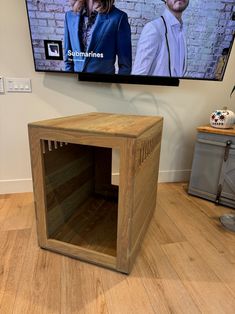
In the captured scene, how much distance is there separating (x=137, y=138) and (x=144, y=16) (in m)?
1.06

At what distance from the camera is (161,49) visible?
158 cm

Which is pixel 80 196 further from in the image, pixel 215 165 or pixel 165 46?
pixel 165 46

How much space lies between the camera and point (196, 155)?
5.84 feet

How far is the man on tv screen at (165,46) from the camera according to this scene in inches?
58.6

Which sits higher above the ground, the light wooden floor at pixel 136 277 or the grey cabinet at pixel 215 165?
the grey cabinet at pixel 215 165

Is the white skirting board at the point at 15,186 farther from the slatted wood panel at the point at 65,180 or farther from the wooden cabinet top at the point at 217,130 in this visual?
the wooden cabinet top at the point at 217,130

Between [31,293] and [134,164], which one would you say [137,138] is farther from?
[31,293]

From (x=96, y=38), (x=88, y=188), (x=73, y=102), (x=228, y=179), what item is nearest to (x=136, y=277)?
(x=88, y=188)

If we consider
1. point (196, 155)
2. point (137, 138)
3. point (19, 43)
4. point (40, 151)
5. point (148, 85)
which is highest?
point (19, 43)

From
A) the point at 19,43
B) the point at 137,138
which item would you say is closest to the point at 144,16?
the point at 19,43

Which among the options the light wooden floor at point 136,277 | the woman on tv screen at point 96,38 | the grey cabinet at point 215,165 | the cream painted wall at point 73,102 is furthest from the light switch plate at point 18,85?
the grey cabinet at point 215,165

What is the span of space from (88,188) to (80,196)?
120 millimetres

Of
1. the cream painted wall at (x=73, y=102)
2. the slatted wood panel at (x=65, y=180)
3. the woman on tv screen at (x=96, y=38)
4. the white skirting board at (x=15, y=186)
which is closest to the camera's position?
the slatted wood panel at (x=65, y=180)

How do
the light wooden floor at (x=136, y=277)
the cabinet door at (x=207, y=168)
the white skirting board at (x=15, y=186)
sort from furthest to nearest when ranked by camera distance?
the white skirting board at (x=15, y=186)
the cabinet door at (x=207, y=168)
the light wooden floor at (x=136, y=277)
